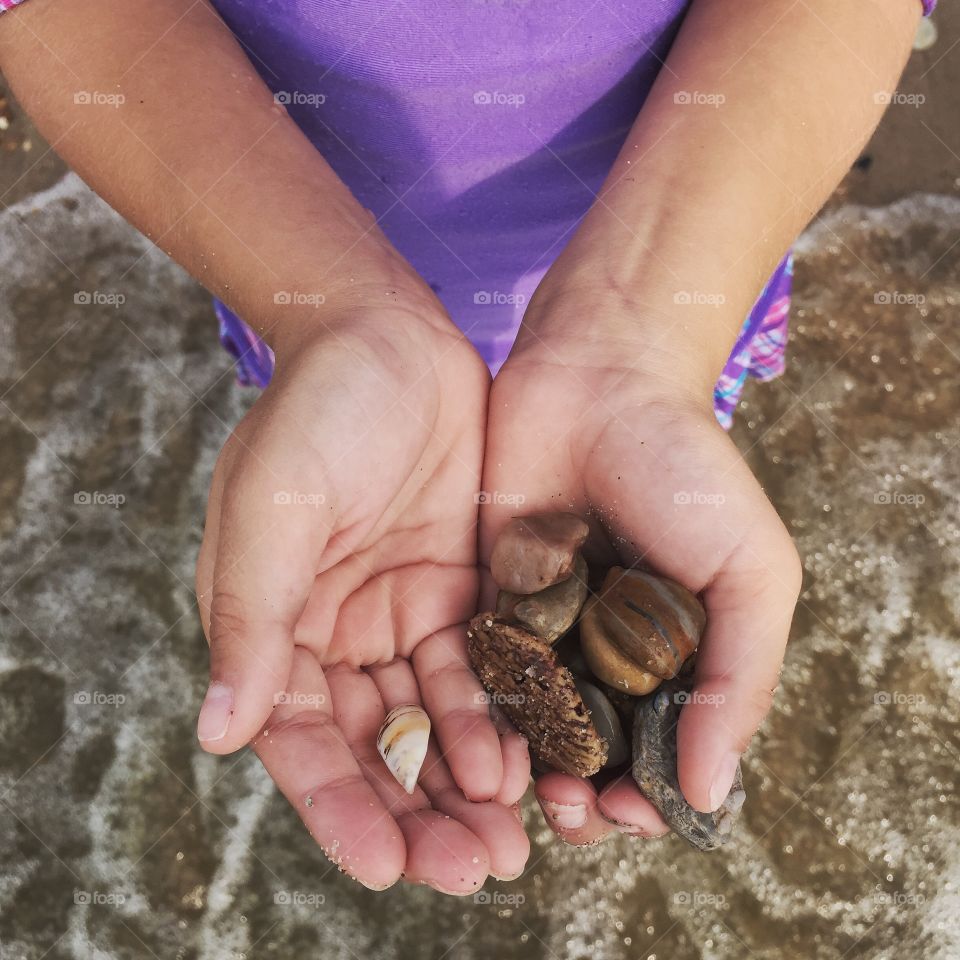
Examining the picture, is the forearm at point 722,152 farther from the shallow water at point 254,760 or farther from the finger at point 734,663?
the shallow water at point 254,760

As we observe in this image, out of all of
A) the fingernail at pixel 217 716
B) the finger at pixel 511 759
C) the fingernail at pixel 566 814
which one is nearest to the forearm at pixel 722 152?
the finger at pixel 511 759

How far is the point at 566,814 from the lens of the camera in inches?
72.1

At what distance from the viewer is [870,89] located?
2035mm

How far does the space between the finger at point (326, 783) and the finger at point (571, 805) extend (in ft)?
1.25

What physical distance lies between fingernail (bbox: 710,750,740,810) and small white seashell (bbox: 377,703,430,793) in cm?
56

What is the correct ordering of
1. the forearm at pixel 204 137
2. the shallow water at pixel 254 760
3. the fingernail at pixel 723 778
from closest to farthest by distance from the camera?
the fingernail at pixel 723 778 < the forearm at pixel 204 137 < the shallow water at pixel 254 760

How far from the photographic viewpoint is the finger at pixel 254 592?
1516mm

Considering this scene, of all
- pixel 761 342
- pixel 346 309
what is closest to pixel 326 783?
pixel 346 309

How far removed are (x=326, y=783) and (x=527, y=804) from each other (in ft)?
4.84

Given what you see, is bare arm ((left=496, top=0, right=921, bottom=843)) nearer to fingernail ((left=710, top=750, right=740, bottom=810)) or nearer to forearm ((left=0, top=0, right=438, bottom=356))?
fingernail ((left=710, top=750, right=740, bottom=810))

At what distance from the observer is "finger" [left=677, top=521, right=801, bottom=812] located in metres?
1.66

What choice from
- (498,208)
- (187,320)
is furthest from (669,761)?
(187,320)

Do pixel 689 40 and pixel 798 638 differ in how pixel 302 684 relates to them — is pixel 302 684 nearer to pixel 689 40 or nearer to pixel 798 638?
pixel 689 40

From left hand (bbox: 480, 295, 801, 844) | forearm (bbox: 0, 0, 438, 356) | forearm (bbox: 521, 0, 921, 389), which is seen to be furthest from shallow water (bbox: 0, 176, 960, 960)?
forearm (bbox: 0, 0, 438, 356)
